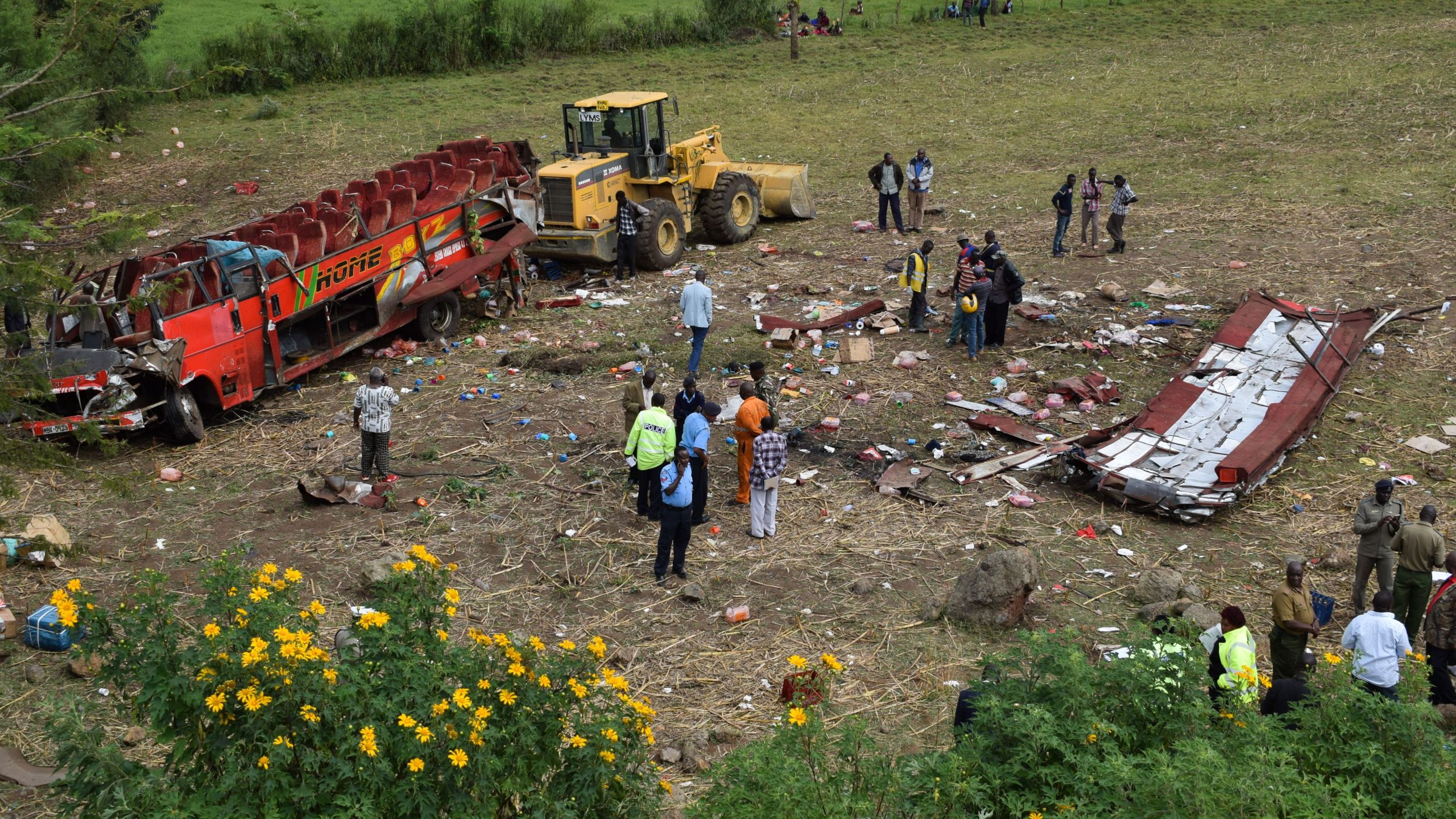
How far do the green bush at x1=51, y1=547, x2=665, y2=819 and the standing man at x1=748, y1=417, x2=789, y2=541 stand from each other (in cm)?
399

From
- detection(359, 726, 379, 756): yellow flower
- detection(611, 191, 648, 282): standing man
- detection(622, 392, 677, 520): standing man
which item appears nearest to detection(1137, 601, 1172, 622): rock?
detection(622, 392, 677, 520): standing man

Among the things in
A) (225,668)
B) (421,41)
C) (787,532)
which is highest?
(421,41)

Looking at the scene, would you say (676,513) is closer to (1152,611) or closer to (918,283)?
(1152,611)

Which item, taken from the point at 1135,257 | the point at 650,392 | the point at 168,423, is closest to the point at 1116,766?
the point at 650,392

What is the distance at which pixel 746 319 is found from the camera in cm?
1386

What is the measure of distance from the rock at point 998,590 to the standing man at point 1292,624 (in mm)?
1545

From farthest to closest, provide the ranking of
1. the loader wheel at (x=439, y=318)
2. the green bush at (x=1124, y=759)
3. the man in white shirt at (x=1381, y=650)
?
the loader wheel at (x=439, y=318) → the man in white shirt at (x=1381, y=650) → the green bush at (x=1124, y=759)

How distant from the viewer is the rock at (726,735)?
695 cm

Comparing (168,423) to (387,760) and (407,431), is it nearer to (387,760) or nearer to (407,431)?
(407,431)

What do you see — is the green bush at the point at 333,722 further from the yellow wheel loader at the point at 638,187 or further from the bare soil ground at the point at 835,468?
the yellow wheel loader at the point at 638,187

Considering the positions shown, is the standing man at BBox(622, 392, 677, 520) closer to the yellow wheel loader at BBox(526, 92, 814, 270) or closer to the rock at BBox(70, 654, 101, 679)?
the rock at BBox(70, 654, 101, 679)

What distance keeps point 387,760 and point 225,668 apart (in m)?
0.75

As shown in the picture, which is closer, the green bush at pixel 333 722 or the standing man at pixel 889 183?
the green bush at pixel 333 722

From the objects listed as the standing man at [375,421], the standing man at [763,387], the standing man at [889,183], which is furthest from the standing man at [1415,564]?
the standing man at [889,183]
